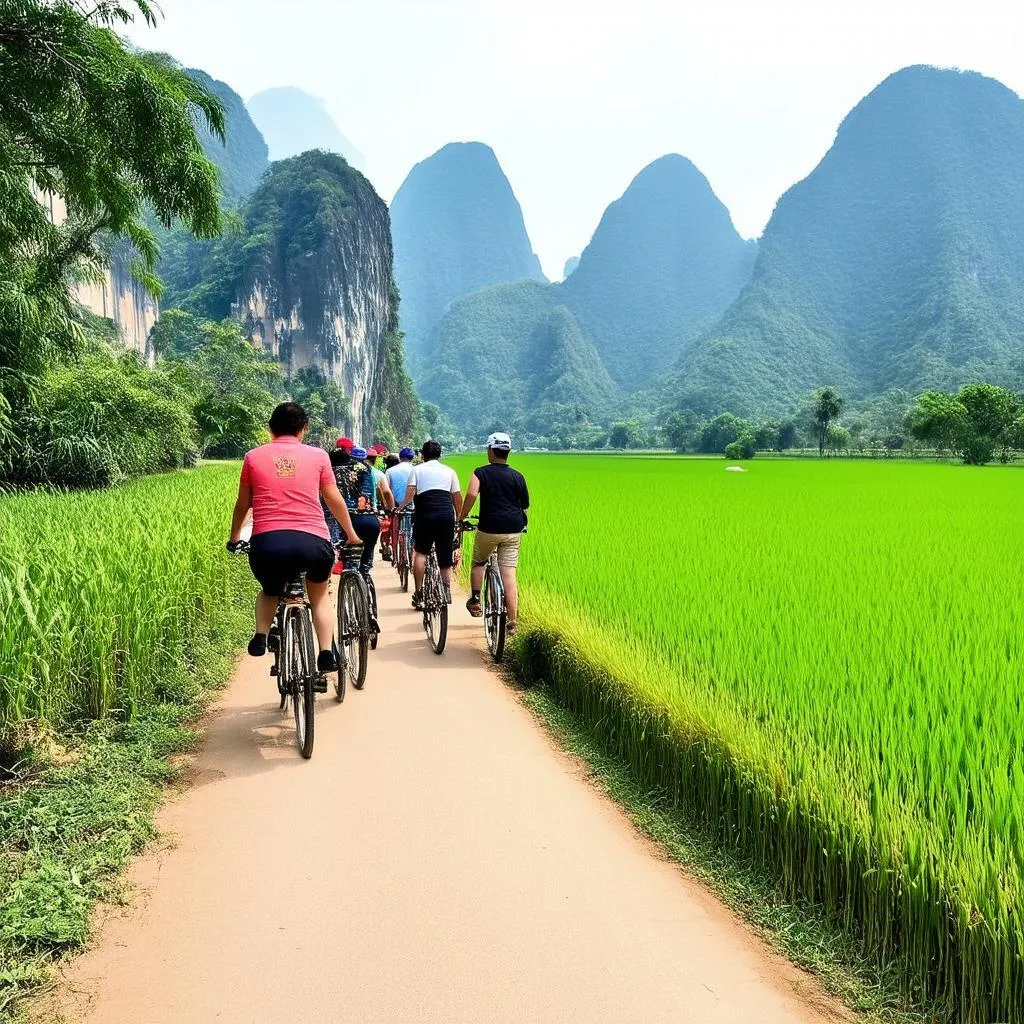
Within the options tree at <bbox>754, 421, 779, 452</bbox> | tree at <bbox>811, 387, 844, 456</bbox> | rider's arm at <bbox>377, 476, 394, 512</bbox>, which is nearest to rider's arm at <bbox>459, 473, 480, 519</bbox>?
rider's arm at <bbox>377, 476, 394, 512</bbox>

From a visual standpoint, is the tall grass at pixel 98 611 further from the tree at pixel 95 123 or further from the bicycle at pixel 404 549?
the tree at pixel 95 123

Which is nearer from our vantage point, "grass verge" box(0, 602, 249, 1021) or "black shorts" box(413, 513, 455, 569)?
"grass verge" box(0, 602, 249, 1021)

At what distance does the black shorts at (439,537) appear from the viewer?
629 centimetres

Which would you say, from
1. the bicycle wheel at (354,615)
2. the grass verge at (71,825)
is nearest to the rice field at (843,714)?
the bicycle wheel at (354,615)

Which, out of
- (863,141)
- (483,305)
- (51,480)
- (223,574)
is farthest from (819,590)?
(483,305)

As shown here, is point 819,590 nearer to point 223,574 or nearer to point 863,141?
point 223,574

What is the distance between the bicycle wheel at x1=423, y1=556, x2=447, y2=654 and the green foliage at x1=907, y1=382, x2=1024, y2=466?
42796mm

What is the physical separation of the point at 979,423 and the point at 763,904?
160ft

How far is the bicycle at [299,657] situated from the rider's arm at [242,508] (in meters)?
0.06

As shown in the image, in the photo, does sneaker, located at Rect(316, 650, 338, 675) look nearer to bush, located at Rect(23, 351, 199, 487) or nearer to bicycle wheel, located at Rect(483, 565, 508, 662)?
bicycle wheel, located at Rect(483, 565, 508, 662)

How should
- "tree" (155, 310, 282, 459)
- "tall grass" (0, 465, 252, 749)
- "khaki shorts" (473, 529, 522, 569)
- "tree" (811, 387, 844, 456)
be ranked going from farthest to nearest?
"tree" (811, 387, 844, 456) → "tree" (155, 310, 282, 459) → "khaki shorts" (473, 529, 522, 569) → "tall grass" (0, 465, 252, 749)

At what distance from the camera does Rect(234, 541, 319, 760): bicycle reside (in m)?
3.78

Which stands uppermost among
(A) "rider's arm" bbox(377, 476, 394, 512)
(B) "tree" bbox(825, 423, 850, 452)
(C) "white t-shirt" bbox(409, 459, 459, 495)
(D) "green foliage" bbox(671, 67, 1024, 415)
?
(D) "green foliage" bbox(671, 67, 1024, 415)

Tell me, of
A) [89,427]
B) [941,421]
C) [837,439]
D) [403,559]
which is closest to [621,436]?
[837,439]
